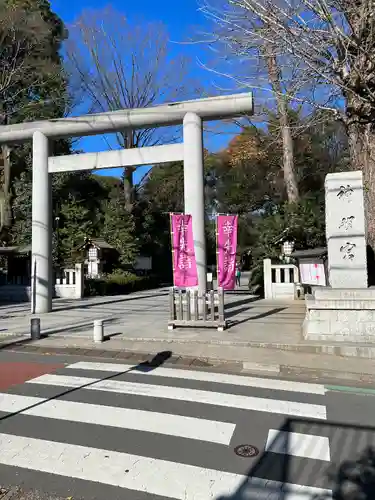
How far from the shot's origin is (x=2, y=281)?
22.1 meters

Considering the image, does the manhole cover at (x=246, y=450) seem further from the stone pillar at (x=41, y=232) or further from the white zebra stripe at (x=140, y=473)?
the stone pillar at (x=41, y=232)

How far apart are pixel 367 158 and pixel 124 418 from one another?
8636 millimetres

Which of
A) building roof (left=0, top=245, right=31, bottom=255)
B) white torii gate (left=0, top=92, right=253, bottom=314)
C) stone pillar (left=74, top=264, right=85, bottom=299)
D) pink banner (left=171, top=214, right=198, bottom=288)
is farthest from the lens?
building roof (left=0, top=245, right=31, bottom=255)

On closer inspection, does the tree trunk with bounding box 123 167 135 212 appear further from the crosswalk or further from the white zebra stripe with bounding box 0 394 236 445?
the white zebra stripe with bounding box 0 394 236 445

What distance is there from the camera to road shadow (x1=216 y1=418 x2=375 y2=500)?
317 cm

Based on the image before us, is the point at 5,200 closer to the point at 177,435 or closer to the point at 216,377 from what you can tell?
the point at 216,377

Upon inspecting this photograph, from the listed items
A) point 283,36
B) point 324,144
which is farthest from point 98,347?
point 324,144

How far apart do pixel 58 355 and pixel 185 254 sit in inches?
154

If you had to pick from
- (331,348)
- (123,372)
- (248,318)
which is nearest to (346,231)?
(331,348)

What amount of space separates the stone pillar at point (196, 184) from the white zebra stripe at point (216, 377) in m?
4.40

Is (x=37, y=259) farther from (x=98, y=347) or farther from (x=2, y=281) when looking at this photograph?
(x=2, y=281)

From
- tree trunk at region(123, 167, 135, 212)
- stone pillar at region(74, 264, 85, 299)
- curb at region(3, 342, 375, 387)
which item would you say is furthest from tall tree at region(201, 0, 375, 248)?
tree trunk at region(123, 167, 135, 212)

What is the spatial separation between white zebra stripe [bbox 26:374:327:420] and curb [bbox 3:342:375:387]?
133 centimetres

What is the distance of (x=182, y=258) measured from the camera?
1039cm
